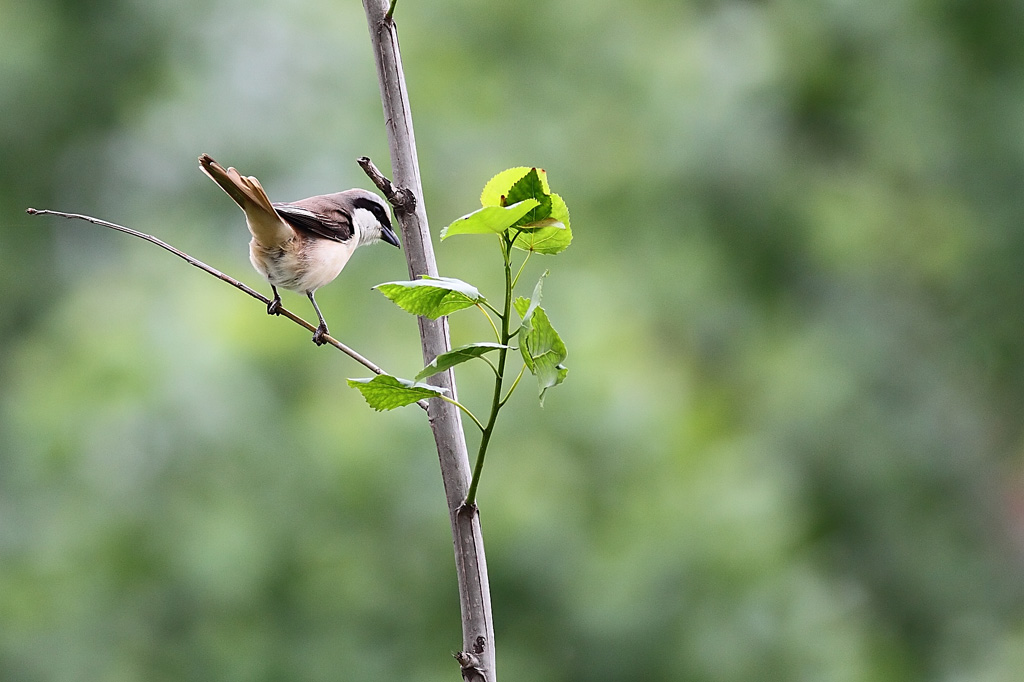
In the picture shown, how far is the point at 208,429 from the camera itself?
3613 millimetres

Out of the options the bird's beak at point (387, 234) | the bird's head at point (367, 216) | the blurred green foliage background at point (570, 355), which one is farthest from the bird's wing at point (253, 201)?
the blurred green foliage background at point (570, 355)

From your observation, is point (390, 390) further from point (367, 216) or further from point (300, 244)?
point (367, 216)

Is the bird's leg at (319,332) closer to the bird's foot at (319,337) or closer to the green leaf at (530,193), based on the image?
the bird's foot at (319,337)

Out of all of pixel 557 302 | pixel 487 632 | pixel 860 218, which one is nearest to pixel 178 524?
pixel 557 302

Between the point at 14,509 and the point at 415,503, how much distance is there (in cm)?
211

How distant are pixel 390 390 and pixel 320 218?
1.50 meters

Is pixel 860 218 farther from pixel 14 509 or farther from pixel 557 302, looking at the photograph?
pixel 14 509

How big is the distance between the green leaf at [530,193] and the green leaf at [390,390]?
157mm

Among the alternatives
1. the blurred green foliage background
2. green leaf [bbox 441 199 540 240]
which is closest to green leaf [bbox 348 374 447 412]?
green leaf [bbox 441 199 540 240]

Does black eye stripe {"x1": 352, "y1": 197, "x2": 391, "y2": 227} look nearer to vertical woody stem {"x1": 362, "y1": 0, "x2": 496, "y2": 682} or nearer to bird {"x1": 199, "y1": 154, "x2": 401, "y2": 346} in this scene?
bird {"x1": 199, "y1": 154, "x2": 401, "y2": 346}


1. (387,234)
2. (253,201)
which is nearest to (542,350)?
(253,201)

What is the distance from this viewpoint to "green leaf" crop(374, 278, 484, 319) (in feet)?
2.49

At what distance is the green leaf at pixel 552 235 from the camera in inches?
31.6

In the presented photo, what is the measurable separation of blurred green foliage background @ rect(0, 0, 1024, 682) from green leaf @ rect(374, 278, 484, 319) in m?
2.76
